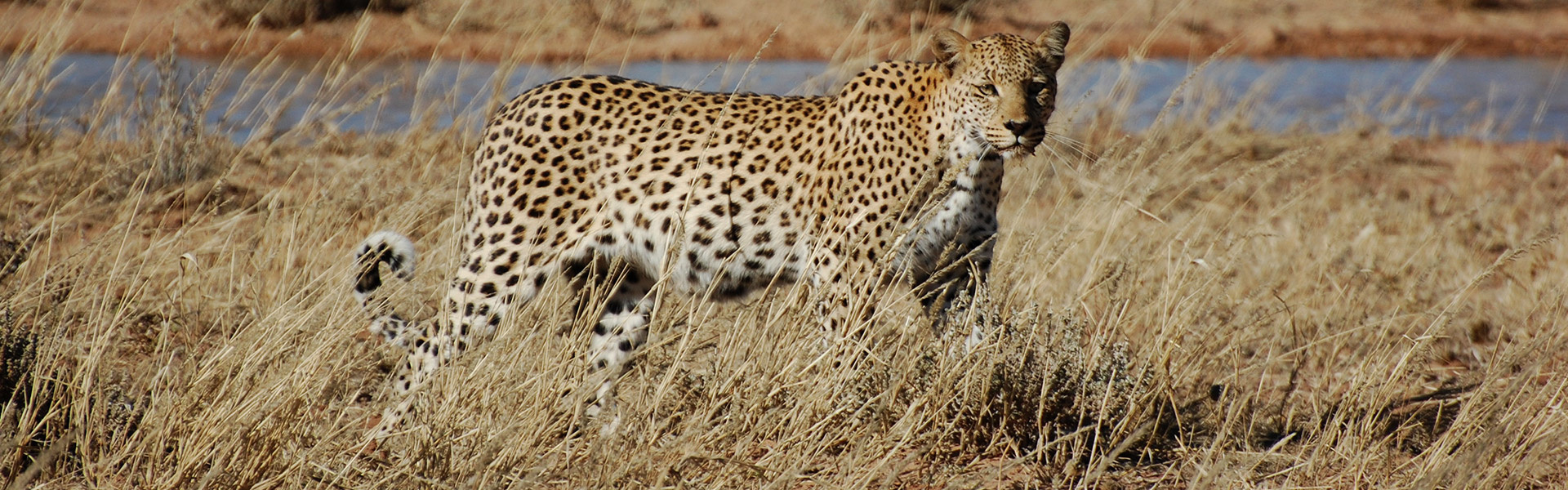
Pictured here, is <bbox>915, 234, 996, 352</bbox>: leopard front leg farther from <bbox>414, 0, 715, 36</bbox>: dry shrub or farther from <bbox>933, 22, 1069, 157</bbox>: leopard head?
<bbox>414, 0, 715, 36</bbox>: dry shrub

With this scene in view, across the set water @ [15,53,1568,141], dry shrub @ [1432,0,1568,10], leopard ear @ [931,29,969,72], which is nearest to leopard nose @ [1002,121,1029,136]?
leopard ear @ [931,29,969,72]

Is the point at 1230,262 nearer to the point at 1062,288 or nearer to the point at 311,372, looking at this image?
the point at 1062,288

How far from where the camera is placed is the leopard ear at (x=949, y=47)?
4316 millimetres

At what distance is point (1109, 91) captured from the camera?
848 cm

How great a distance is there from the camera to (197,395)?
125 inches

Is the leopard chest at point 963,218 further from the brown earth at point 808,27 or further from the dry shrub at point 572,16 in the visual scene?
the dry shrub at point 572,16

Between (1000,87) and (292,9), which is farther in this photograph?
(292,9)

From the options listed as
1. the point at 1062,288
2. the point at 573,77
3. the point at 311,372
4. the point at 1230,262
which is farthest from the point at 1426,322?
the point at 311,372

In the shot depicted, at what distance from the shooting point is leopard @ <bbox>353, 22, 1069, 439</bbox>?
426 cm

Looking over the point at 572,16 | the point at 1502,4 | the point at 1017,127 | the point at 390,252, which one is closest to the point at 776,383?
the point at 1017,127

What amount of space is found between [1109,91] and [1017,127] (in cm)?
449

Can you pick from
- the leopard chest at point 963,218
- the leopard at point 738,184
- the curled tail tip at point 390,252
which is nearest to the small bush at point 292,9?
the leopard at point 738,184

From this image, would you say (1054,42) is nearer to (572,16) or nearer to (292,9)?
(572,16)

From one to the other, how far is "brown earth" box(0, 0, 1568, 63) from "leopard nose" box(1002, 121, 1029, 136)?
8568 mm
